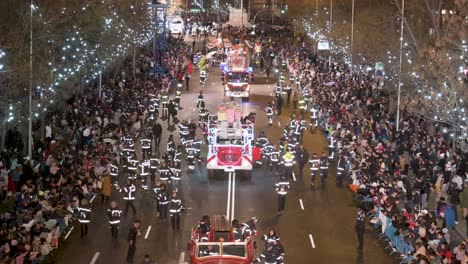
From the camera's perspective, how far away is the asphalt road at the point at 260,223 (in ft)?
84.2

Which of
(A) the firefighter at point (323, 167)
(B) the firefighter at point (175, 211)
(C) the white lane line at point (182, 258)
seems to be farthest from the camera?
(A) the firefighter at point (323, 167)

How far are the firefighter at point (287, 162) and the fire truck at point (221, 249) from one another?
33.5 feet

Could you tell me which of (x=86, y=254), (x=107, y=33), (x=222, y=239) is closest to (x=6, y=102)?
(x=86, y=254)

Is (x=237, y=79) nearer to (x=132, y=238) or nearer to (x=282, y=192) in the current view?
(x=282, y=192)

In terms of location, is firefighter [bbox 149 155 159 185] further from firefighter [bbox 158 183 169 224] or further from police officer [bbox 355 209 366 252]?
police officer [bbox 355 209 366 252]

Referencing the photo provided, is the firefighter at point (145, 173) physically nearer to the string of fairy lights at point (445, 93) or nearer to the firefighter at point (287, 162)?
the firefighter at point (287, 162)

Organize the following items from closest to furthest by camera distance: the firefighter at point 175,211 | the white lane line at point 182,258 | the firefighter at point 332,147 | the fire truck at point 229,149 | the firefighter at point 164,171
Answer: the white lane line at point 182,258, the firefighter at point 175,211, the firefighter at point 164,171, the fire truck at point 229,149, the firefighter at point 332,147

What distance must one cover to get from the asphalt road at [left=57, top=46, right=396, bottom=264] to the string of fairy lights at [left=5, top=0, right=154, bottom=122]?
641 cm

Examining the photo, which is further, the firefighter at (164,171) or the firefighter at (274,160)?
the firefighter at (274,160)

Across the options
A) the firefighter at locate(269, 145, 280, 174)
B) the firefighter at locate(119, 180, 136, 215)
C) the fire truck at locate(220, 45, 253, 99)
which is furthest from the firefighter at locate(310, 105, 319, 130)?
the firefighter at locate(119, 180, 136, 215)

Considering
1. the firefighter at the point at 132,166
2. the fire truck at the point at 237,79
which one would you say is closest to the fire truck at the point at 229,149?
the firefighter at the point at 132,166

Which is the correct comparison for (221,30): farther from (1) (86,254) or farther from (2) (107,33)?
(1) (86,254)

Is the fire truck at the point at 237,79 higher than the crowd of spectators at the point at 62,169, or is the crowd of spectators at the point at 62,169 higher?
the fire truck at the point at 237,79

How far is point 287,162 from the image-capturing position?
33.2 meters
